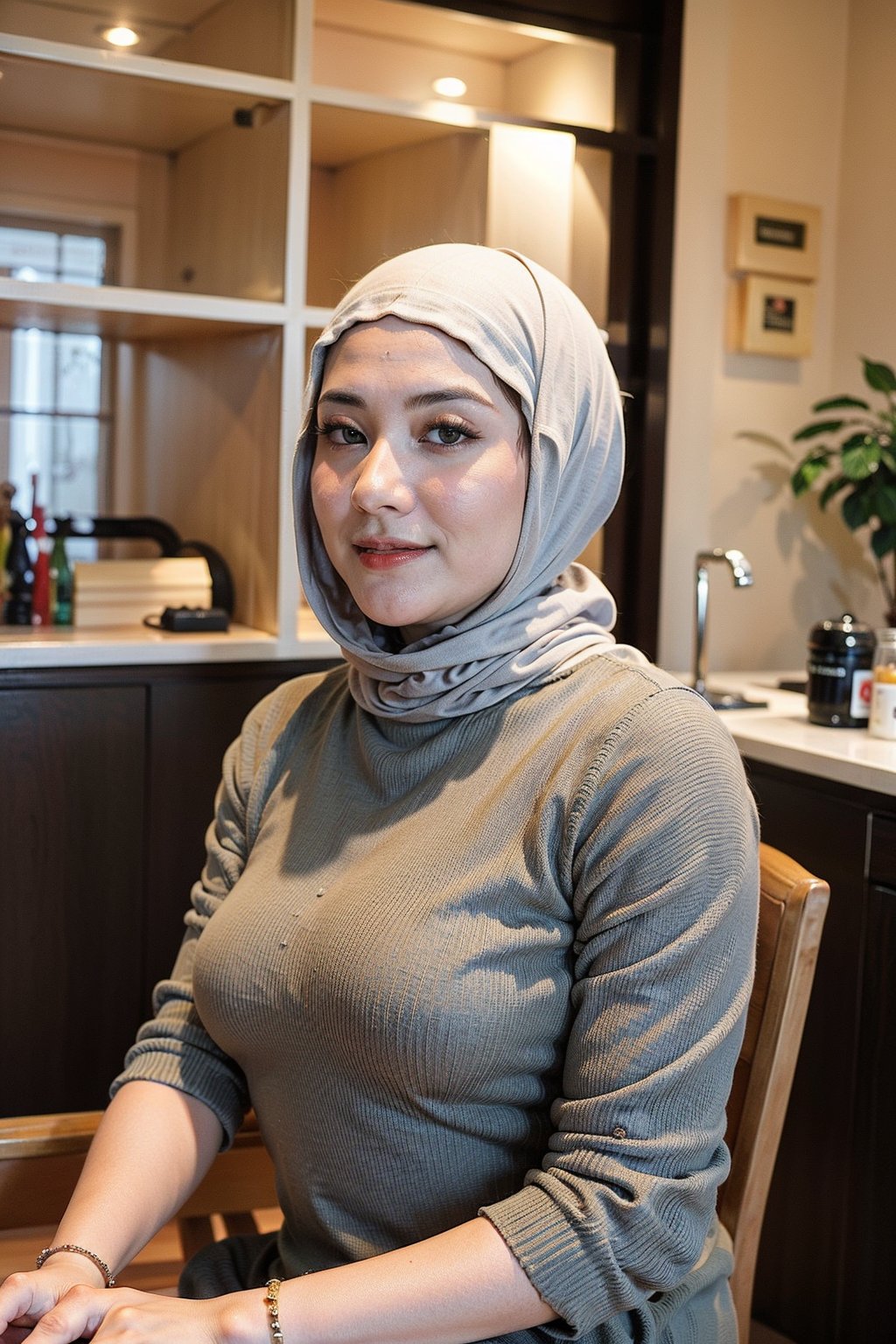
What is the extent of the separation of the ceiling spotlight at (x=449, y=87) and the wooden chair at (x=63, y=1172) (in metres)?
1.81

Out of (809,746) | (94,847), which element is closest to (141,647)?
(94,847)

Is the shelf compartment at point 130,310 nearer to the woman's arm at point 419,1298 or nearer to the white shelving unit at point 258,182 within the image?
the white shelving unit at point 258,182

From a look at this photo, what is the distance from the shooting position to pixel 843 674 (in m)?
2.23

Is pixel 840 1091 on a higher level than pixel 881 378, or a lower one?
lower

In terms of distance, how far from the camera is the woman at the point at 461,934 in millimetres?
980

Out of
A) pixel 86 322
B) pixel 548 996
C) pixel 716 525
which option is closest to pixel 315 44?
pixel 86 322

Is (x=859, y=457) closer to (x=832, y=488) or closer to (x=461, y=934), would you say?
(x=832, y=488)

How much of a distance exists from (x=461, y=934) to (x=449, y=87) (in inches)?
72.3

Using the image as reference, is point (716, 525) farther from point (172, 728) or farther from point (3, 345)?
point (3, 345)

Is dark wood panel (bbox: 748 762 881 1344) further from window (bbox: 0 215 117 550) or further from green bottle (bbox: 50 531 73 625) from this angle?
window (bbox: 0 215 117 550)

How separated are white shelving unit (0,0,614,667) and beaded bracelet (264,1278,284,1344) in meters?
1.38

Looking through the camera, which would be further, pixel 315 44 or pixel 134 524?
pixel 134 524

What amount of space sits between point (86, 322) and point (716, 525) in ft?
4.58

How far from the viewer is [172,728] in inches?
90.1
